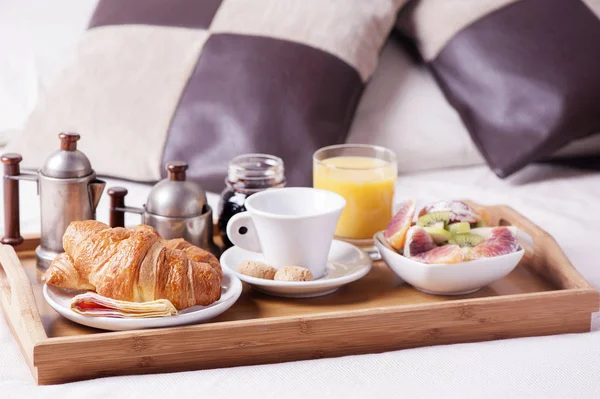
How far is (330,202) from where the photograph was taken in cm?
125

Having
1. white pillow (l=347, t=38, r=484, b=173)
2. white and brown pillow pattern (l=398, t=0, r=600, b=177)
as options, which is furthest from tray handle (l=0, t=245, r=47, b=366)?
white and brown pillow pattern (l=398, t=0, r=600, b=177)

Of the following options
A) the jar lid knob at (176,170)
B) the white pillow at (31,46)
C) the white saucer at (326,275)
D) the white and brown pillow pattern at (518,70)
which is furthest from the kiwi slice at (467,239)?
the white pillow at (31,46)

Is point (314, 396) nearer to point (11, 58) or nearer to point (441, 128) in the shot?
point (441, 128)

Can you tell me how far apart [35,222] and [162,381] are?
699mm

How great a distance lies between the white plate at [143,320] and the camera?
1021mm

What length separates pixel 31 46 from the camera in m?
2.08

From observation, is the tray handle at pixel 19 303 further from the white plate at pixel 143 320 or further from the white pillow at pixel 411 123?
the white pillow at pixel 411 123

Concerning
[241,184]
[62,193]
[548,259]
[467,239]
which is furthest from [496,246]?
[62,193]

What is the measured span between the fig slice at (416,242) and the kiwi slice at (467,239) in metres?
0.05

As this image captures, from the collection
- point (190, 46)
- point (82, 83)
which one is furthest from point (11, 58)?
point (190, 46)

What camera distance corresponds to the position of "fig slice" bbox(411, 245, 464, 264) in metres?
1.16

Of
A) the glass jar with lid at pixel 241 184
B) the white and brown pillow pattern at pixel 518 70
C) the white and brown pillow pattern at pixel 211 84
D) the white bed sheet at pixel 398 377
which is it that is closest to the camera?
the white bed sheet at pixel 398 377

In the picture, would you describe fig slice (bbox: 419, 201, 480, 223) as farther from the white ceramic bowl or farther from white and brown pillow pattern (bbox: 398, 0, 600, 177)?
white and brown pillow pattern (bbox: 398, 0, 600, 177)

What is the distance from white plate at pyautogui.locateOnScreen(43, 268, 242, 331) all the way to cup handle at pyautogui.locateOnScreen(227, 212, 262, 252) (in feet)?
0.32
